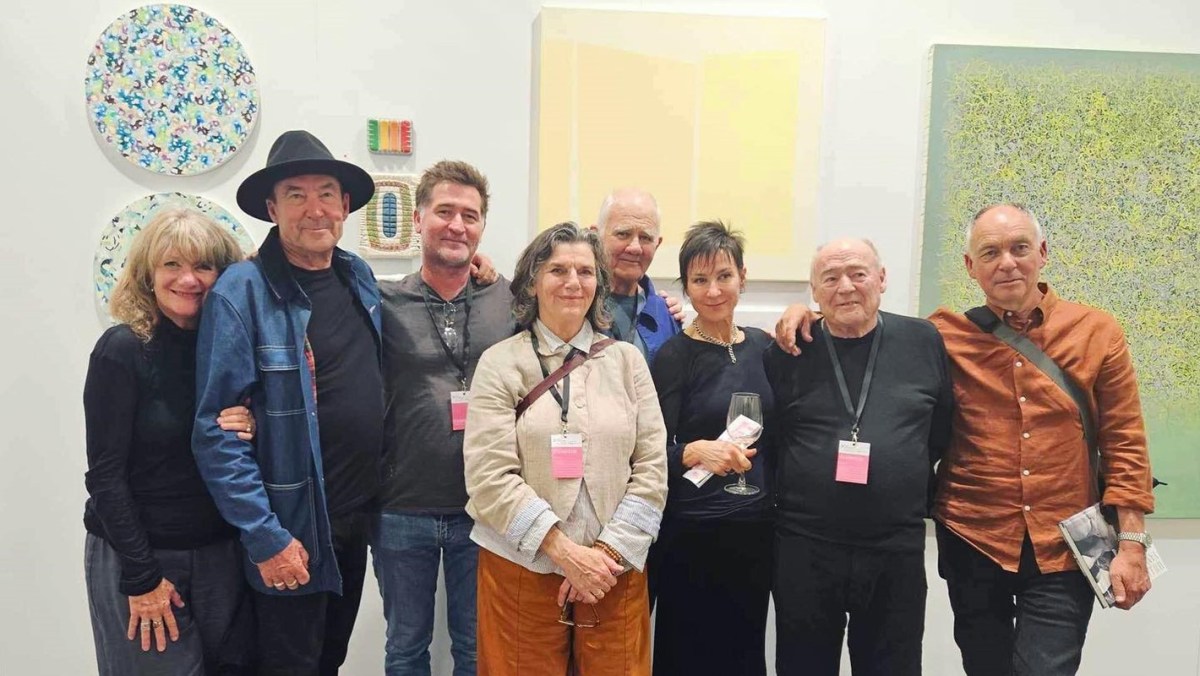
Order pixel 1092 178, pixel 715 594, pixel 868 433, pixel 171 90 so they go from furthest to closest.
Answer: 1. pixel 1092 178
2. pixel 171 90
3. pixel 715 594
4. pixel 868 433

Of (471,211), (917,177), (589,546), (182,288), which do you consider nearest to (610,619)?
(589,546)

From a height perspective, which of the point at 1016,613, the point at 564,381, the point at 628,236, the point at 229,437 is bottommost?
the point at 1016,613

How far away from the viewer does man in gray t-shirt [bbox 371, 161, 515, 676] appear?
6.86 feet

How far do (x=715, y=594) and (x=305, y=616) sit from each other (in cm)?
113

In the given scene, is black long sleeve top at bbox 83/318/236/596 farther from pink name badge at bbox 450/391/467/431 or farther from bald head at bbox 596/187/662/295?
bald head at bbox 596/187/662/295

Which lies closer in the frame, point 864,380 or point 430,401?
point 864,380

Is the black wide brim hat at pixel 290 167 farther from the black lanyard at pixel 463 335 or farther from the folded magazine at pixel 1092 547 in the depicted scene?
the folded magazine at pixel 1092 547

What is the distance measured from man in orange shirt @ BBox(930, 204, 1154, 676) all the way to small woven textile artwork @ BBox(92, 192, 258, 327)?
2684mm

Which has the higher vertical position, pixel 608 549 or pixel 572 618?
pixel 608 549

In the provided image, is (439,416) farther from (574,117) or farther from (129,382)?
(574,117)

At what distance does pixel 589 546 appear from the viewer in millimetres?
1806

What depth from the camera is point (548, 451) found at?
179 cm

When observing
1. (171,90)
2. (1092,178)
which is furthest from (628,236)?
(1092,178)

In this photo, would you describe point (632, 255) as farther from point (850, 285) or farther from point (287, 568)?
point (287, 568)
